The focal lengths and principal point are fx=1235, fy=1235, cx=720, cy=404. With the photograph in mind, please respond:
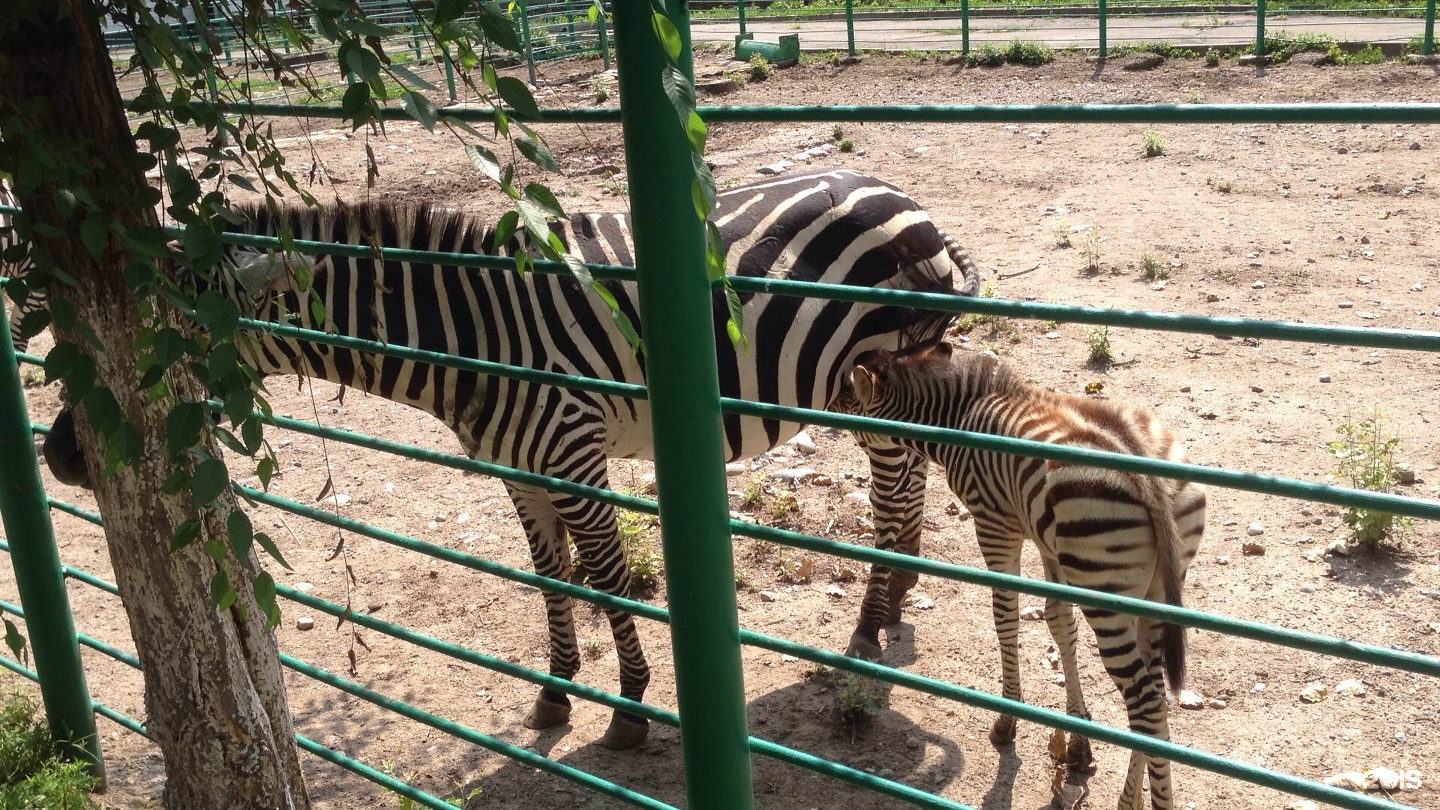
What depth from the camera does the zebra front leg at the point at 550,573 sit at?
4.65 meters

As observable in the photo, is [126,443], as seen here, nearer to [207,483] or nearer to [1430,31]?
[207,483]

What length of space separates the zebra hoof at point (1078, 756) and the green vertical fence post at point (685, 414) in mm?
2248

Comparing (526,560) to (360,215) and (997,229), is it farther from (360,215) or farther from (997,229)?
(997,229)

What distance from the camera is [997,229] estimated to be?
9180 millimetres

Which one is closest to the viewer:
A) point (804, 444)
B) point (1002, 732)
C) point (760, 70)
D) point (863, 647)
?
point (1002, 732)

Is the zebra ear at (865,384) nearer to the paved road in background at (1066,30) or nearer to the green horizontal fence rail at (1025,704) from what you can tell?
the green horizontal fence rail at (1025,704)

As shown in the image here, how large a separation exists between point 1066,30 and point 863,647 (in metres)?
14.7

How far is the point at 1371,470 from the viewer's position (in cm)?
516

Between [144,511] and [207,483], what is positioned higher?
[207,483]

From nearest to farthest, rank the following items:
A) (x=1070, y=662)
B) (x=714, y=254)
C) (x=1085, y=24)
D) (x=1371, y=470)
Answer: (x=714, y=254)
(x=1070, y=662)
(x=1371, y=470)
(x=1085, y=24)

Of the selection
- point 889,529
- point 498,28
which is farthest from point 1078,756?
point 498,28

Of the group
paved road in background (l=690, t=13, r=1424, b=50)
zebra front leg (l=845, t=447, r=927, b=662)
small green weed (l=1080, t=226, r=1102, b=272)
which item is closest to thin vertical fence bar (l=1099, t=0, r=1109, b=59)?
paved road in background (l=690, t=13, r=1424, b=50)

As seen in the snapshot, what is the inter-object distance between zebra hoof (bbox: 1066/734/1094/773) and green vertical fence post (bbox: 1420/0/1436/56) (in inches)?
445

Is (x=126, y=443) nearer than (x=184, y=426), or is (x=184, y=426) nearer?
(x=184, y=426)
